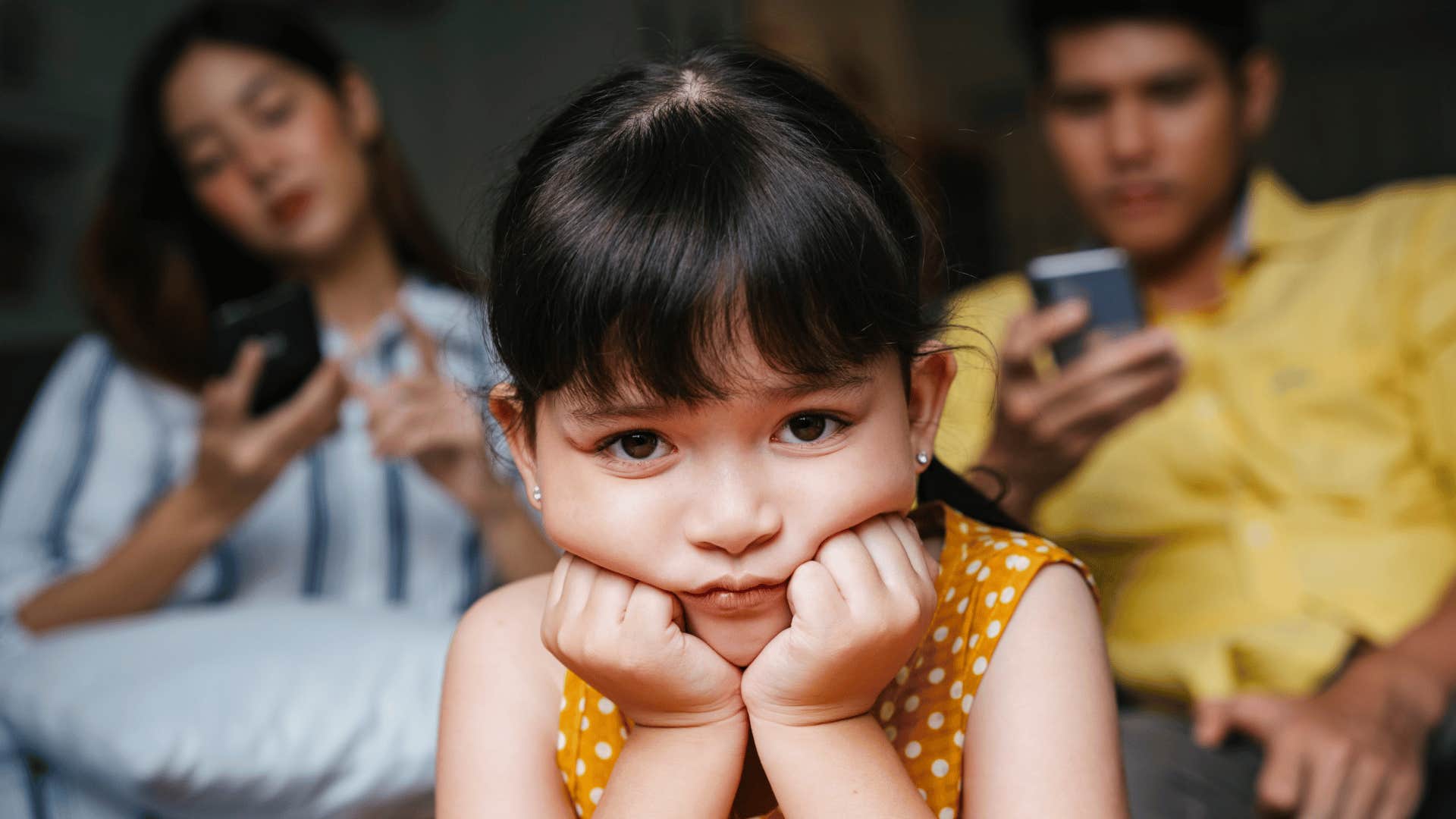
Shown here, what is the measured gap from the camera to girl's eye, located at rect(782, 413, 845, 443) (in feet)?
2.60

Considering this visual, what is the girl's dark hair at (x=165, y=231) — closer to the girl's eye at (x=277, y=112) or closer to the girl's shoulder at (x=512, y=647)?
the girl's eye at (x=277, y=112)

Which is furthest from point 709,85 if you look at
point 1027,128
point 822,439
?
point 1027,128

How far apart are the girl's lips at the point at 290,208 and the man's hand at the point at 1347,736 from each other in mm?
1298

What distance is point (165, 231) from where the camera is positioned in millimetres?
1795

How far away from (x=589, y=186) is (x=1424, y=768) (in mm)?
1047

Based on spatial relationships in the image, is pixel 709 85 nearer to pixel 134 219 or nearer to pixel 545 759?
pixel 545 759

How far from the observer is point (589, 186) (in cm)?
81

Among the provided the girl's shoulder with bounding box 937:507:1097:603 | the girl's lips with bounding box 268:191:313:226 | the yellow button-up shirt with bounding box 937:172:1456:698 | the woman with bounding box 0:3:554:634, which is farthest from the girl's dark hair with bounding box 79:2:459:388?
the girl's shoulder with bounding box 937:507:1097:603

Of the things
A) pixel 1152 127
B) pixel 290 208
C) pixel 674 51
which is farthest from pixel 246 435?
pixel 1152 127

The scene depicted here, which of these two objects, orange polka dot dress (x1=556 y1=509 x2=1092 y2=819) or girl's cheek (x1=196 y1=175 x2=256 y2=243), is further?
girl's cheek (x1=196 y1=175 x2=256 y2=243)

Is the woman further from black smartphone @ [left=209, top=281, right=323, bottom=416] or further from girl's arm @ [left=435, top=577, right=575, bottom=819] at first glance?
girl's arm @ [left=435, top=577, right=575, bottom=819]

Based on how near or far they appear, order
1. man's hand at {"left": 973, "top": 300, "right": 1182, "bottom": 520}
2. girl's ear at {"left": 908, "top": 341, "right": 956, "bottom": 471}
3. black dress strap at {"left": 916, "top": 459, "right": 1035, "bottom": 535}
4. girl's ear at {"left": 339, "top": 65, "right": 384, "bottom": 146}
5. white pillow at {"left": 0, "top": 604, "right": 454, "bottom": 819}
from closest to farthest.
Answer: girl's ear at {"left": 908, "top": 341, "right": 956, "bottom": 471} < black dress strap at {"left": 916, "top": 459, "right": 1035, "bottom": 535} < white pillow at {"left": 0, "top": 604, "right": 454, "bottom": 819} < man's hand at {"left": 973, "top": 300, "right": 1182, "bottom": 520} < girl's ear at {"left": 339, "top": 65, "right": 384, "bottom": 146}

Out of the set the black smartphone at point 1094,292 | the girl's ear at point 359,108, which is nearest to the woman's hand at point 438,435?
the girl's ear at point 359,108

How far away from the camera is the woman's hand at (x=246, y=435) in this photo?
1.53 metres
